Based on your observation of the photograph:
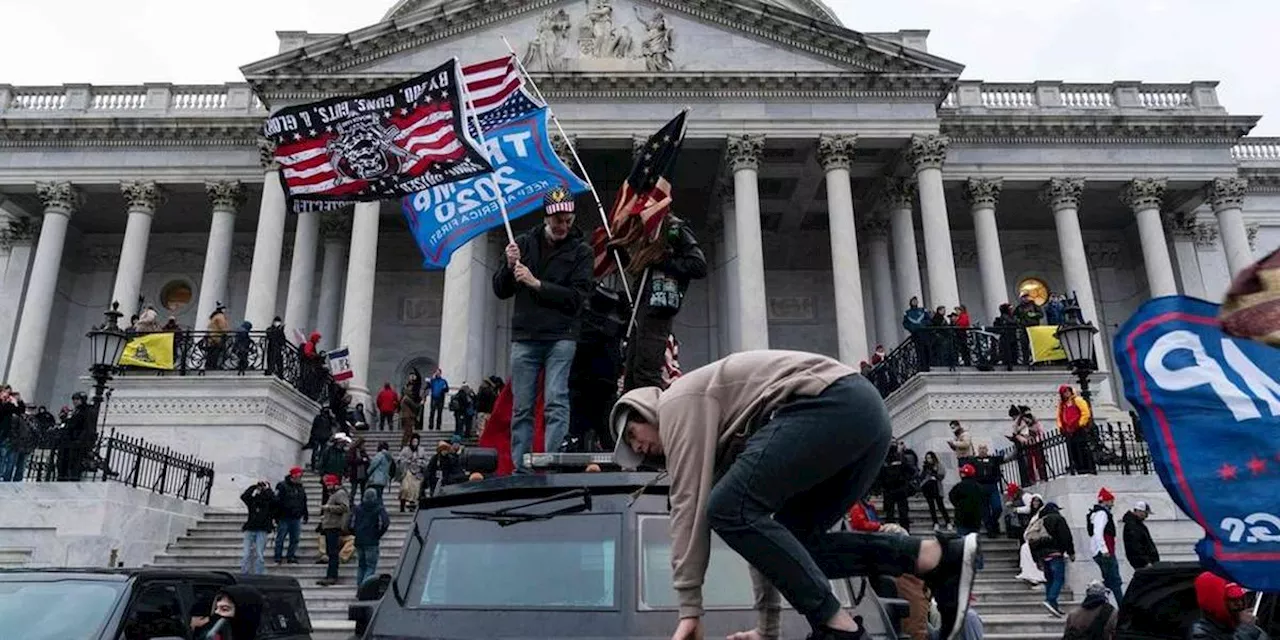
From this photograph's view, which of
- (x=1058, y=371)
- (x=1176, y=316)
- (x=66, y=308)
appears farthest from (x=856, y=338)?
(x=66, y=308)

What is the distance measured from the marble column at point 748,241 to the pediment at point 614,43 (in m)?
2.79

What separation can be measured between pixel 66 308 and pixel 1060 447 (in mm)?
38563

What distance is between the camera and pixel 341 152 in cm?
1151

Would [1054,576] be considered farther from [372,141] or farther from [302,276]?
[302,276]

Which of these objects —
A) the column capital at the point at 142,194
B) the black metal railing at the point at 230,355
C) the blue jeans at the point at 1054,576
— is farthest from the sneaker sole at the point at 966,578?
the column capital at the point at 142,194

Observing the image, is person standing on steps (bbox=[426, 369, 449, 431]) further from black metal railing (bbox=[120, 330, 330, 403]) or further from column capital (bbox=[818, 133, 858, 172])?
column capital (bbox=[818, 133, 858, 172])

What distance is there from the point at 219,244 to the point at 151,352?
10896 millimetres

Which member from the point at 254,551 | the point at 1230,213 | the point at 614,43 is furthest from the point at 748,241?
the point at 1230,213

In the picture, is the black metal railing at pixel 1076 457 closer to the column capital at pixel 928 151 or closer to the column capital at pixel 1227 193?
the column capital at pixel 928 151

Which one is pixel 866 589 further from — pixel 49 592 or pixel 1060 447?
pixel 1060 447

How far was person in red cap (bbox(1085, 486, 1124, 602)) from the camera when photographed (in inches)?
494

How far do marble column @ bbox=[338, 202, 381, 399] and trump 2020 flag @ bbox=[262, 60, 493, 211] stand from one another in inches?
610

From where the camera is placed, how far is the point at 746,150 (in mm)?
29922

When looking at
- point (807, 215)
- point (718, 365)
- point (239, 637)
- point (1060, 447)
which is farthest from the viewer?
point (807, 215)
